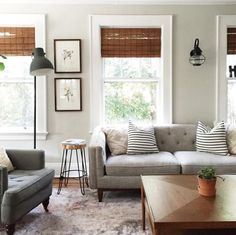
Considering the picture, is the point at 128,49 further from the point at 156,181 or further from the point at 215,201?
the point at 215,201

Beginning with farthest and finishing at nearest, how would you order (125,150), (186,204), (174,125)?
(174,125), (125,150), (186,204)

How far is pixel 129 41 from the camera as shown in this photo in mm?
4496

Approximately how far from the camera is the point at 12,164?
11.2ft

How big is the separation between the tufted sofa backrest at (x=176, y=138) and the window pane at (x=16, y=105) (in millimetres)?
1822

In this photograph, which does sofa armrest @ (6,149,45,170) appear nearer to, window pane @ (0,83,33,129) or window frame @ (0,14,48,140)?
window frame @ (0,14,48,140)

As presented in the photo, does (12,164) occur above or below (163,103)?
below

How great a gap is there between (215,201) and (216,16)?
303 cm

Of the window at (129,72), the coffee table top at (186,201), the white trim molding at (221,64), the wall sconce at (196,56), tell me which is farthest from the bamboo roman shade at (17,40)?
the coffee table top at (186,201)

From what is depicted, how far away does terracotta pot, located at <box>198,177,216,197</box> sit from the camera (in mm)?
2318

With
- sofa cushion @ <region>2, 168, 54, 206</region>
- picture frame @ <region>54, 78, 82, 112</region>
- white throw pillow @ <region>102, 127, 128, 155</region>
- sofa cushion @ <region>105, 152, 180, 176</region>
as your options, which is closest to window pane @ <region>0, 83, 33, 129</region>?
picture frame @ <region>54, 78, 82, 112</region>

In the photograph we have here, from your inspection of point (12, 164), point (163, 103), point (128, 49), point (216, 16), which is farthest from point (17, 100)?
point (216, 16)

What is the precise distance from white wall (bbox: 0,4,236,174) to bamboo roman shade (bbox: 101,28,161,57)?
0.23 m

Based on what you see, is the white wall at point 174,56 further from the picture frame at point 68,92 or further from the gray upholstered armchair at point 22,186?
the gray upholstered armchair at point 22,186

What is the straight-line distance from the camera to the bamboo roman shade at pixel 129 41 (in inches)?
177
